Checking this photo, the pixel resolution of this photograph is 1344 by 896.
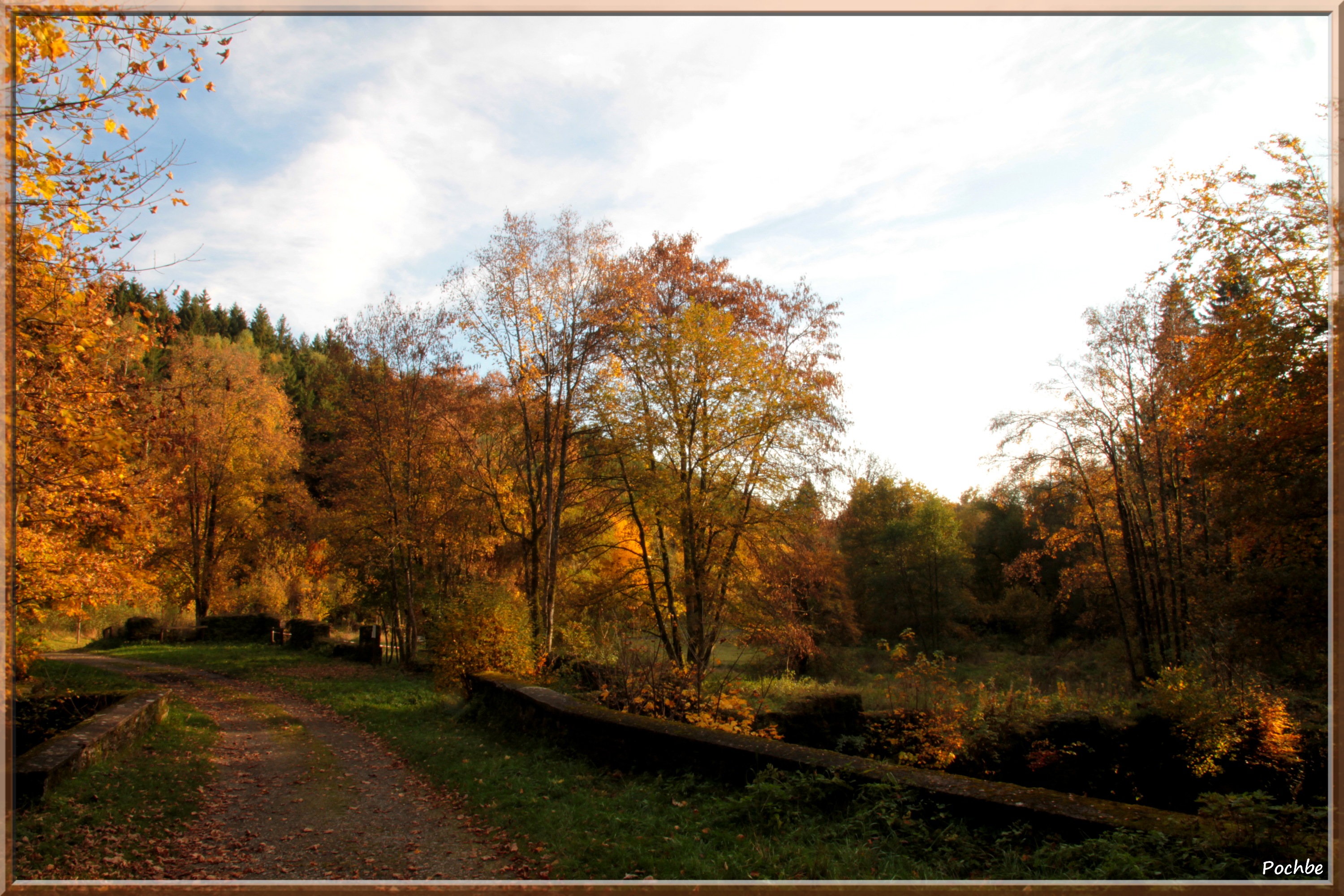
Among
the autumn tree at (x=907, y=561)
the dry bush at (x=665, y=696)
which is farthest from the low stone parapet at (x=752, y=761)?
the autumn tree at (x=907, y=561)

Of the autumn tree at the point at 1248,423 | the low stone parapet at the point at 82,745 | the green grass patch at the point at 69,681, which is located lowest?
the green grass patch at the point at 69,681

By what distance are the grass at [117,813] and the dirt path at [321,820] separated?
0.59 ft

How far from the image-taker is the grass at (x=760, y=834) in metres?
3.72

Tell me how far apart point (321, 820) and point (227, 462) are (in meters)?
23.7

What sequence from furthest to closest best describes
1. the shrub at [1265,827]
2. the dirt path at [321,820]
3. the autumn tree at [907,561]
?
1. the autumn tree at [907,561]
2. the dirt path at [321,820]
3. the shrub at [1265,827]

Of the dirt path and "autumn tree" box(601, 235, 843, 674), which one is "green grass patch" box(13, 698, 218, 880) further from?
"autumn tree" box(601, 235, 843, 674)

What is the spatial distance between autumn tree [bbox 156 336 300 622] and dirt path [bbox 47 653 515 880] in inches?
692

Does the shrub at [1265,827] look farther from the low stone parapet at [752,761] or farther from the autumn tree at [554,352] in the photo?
the autumn tree at [554,352]

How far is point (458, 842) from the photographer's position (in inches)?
199

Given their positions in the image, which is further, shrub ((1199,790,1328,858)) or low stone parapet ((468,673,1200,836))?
low stone parapet ((468,673,1200,836))

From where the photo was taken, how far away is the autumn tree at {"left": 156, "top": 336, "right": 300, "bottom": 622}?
2342 cm

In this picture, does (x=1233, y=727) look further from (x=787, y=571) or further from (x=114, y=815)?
(x=114, y=815)

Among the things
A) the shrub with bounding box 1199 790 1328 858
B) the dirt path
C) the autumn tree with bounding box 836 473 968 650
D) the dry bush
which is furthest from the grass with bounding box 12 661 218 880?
the autumn tree with bounding box 836 473 968 650

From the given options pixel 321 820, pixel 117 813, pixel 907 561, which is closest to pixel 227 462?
pixel 117 813
